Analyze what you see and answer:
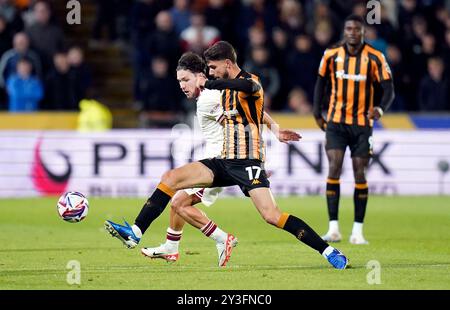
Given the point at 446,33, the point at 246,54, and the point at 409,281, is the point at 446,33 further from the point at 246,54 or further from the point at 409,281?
the point at 409,281

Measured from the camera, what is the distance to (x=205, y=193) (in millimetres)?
10367

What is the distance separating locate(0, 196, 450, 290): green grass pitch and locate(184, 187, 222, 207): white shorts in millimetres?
551

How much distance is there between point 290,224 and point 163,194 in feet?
3.72

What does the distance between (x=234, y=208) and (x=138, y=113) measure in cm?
454

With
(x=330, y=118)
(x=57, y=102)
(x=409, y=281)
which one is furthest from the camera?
(x=57, y=102)

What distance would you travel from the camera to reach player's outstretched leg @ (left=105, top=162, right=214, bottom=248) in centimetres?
954

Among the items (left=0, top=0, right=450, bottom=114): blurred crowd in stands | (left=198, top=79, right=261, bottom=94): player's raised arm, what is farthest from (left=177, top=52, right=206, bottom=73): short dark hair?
(left=0, top=0, right=450, bottom=114): blurred crowd in stands

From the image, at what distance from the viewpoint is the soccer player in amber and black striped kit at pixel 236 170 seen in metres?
9.44

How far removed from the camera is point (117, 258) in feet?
34.6

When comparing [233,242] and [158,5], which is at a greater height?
[158,5]

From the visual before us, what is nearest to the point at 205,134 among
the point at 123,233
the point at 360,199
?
the point at 123,233

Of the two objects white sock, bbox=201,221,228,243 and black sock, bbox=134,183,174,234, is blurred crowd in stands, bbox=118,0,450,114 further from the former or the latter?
black sock, bbox=134,183,174,234
